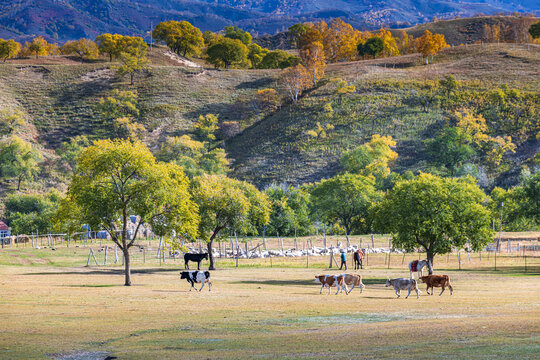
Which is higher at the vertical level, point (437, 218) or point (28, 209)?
point (28, 209)

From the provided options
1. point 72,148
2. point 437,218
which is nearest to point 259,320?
point 437,218

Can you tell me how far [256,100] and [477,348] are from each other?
544 feet

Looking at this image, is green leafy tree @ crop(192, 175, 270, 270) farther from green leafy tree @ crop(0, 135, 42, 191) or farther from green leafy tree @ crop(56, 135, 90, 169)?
green leafy tree @ crop(56, 135, 90, 169)

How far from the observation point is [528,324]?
A: 2006 centimetres

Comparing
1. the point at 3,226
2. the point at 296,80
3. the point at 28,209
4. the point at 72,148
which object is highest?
the point at 296,80

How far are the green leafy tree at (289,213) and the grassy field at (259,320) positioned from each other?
58.7 metres

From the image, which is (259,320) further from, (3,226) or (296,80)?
(296,80)

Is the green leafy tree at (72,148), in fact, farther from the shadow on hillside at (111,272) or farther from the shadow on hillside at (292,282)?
the shadow on hillside at (292,282)

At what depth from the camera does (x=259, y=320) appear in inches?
947

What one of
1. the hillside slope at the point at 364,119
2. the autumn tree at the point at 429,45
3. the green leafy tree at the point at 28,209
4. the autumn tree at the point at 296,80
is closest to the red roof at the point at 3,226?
the green leafy tree at the point at 28,209

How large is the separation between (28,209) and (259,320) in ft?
351

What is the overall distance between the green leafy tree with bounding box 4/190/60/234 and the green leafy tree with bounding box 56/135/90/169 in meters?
18.6

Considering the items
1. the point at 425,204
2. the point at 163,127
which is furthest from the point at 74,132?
the point at 425,204

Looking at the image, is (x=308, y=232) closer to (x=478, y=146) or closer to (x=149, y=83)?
(x=478, y=146)
